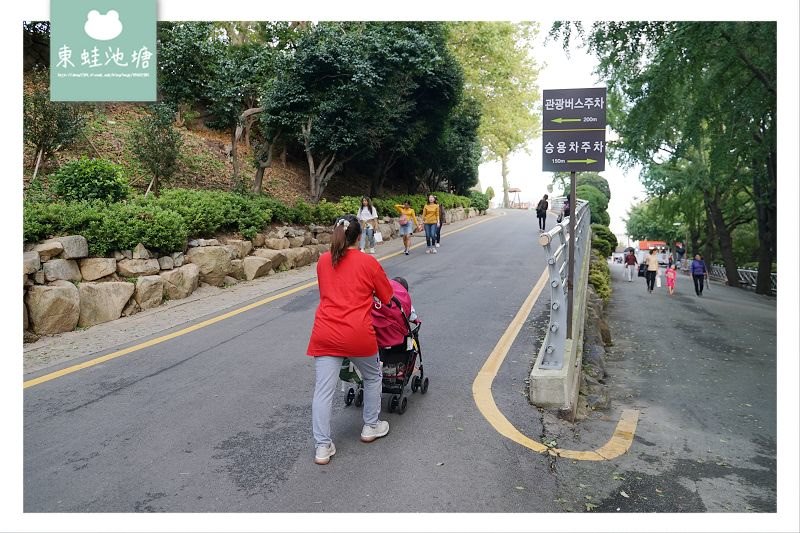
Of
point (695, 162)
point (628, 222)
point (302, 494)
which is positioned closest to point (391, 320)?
point (302, 494)

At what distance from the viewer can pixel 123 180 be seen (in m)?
11.1

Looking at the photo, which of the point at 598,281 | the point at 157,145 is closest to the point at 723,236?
the point at 598,281

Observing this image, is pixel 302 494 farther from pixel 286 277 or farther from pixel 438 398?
pixel 286 277

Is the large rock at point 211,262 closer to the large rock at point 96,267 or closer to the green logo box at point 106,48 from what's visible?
the large rock at point 96,267

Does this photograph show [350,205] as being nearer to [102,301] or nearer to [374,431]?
[102,301]

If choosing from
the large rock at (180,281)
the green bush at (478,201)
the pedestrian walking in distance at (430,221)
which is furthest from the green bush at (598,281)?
the green bush at (478,201)

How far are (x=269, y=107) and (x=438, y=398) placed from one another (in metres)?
11.5

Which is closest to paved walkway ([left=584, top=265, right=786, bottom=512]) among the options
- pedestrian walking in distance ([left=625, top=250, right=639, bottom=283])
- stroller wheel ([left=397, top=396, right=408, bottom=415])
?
stroller wheel ([left=397, top=396, right=408, bottom=415])

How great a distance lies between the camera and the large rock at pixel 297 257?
1398cm

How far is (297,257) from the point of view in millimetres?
14336

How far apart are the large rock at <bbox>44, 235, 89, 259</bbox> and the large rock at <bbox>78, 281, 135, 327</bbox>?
0.44m

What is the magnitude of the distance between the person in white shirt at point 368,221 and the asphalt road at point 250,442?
7.79 metres

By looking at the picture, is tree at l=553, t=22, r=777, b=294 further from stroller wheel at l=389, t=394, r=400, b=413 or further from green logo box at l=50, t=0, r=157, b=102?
green logo box at l=50, t=0, r=157, b=102

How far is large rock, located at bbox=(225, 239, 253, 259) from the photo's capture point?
1213cm
